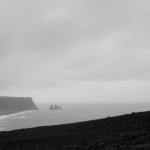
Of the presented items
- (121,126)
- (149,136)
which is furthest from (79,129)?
(149,136)

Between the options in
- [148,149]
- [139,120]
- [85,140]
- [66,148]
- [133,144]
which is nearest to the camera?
[148,149]

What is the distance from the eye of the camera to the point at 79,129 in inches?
1115

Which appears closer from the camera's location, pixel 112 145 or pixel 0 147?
pixel 112 145

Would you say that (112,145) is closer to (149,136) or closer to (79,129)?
(149,136)

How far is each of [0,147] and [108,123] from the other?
35.4ft

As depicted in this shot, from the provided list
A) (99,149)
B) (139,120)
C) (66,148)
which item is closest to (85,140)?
(66,148)

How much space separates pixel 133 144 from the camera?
16.2 meters

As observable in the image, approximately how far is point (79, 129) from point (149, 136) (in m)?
11.5

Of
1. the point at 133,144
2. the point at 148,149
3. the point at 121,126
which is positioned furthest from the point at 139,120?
the point at 148,149

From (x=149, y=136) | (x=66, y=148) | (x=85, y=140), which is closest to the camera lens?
(x=149, y=136)

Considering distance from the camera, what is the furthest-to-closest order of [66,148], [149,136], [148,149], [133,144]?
[66,148]
[149,136]
[133,144]
[148,149]

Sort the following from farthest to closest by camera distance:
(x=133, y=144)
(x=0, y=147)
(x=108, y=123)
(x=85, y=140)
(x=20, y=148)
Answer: (x=108, y=123) → (x=0, y=147) → (x=20, y=148) → (x=85, y=140) → (x=133, y=144)

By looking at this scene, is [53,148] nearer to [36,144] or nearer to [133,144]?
[36,144]

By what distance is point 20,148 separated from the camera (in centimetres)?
2247
